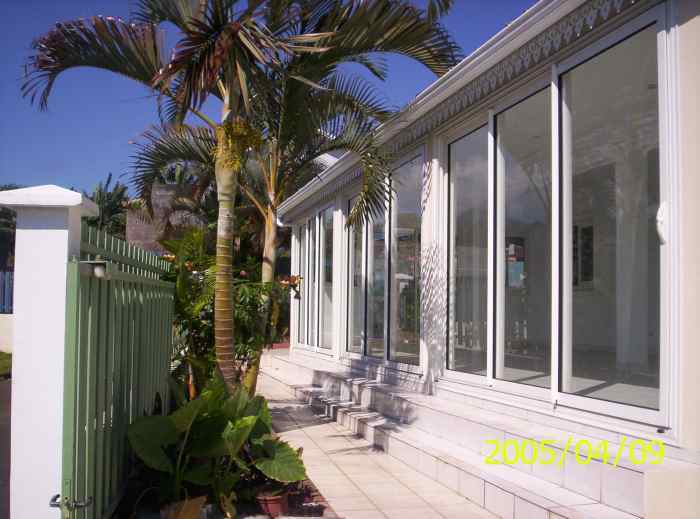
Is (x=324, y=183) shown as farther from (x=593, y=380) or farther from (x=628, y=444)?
(x=628, y=444)

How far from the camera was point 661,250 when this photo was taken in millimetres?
3693

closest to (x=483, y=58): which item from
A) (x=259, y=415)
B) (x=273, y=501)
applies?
(x=259, y=415)

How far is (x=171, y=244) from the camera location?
6.07m

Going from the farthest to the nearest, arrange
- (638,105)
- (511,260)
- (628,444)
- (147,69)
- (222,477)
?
(511,260) < (147,69) < (638,105) < (222,477) < (628,444)

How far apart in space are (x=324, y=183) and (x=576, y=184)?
5798mm

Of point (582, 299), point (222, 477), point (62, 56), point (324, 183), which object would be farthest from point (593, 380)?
point (324, 183)

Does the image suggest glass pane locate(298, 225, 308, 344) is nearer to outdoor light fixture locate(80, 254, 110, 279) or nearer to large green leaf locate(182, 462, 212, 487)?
large green leaf locate(182, 462, 212, 487)

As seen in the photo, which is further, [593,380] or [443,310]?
[443,310]

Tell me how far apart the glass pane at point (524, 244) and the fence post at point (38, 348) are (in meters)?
3.69

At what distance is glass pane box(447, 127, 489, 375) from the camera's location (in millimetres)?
6176

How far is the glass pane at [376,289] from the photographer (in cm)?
841

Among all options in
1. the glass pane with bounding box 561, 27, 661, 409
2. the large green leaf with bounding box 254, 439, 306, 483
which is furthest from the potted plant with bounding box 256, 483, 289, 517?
the glass pane with bounding box 561, 27, 661, 409

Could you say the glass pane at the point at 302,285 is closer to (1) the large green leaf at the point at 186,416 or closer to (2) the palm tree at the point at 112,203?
(1) the large green leaf at the point at 186,416

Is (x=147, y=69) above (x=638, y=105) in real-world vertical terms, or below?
above
